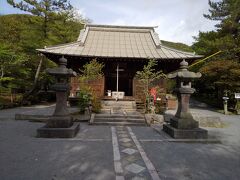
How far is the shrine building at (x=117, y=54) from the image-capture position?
15.0m

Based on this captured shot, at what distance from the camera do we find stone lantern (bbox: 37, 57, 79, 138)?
7797 mm

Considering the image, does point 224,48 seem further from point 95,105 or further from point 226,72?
point 95,105

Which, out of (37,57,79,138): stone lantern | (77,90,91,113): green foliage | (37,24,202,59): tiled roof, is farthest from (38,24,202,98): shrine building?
(37,57,79,138): stone lantern

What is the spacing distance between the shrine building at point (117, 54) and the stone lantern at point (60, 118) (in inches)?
253

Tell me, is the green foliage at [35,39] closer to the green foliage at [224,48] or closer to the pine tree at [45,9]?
the pine tree at [45,9]

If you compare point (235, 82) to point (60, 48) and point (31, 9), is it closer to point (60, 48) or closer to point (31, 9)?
point (60, 48)

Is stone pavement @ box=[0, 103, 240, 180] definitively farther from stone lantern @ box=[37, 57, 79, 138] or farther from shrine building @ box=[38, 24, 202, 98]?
shrine building @ box=[38, 24, 202, 98]

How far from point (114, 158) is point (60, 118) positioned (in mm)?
3419

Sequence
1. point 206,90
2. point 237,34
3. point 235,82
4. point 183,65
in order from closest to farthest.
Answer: point 183,65
point 235,82
point 237,34
point 206,90

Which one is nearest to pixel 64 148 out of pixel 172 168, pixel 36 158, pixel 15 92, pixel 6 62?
pixel 36 158

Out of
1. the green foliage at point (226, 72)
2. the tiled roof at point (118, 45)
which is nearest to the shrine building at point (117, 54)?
the tiled roof at point (118, 45)

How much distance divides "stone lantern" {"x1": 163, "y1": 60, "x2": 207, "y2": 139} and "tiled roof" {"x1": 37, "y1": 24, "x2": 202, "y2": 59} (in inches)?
257

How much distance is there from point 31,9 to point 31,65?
18.1 ft

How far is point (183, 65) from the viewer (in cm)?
873
